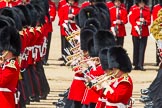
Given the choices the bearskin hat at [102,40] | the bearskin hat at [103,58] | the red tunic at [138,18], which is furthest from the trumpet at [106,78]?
the red tunic at [138,18]

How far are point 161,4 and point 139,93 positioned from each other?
10.4ft

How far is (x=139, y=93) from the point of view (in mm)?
12555

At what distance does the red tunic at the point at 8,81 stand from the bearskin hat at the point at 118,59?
1022 mm

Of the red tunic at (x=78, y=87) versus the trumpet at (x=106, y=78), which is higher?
the trumpet at (x=106, y=78)

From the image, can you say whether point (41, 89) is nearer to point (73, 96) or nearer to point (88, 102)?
point (73, 96)

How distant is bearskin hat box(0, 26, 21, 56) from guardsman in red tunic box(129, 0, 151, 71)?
722cm

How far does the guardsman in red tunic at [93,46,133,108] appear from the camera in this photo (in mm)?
7016

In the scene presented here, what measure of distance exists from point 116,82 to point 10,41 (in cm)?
170

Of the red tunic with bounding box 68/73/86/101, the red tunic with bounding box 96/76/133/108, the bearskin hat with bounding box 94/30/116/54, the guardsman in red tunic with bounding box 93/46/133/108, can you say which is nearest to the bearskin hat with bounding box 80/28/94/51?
the red tunic with bounding box 68/73/86/101

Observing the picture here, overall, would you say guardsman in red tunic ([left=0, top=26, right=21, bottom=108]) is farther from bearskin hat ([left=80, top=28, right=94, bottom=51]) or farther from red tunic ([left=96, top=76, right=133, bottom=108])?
bearskin hat ([left=80, top=28, right=94, bottom=51])

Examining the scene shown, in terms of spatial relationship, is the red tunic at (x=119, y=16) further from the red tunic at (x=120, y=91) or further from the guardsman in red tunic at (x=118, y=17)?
the red tunic at (x=120, y=91)

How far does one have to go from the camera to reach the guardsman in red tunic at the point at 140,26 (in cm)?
1536

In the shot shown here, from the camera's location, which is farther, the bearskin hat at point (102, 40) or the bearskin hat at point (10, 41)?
the bearskin hat at point (102, 40)

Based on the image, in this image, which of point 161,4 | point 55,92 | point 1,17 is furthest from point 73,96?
point 161,4
